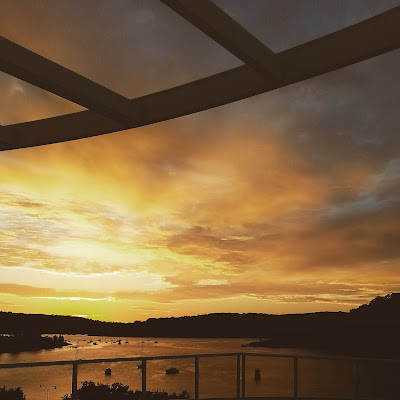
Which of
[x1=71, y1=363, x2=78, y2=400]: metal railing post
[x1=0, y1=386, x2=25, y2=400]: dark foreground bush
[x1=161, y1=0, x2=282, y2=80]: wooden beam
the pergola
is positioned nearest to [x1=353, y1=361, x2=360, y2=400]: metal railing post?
[x1=71, y1=363, x2=78, y2=400]: metal railing post

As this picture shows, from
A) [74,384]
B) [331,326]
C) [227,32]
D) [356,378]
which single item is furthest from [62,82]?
[331,326]

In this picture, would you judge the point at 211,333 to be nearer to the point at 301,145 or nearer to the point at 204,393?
Answer: the point at 204,393

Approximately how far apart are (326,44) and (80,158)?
9.72 metres

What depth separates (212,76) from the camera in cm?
331

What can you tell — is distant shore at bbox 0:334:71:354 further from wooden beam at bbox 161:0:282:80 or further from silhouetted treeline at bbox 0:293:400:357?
wooden beam at bbox 161:0:282:80

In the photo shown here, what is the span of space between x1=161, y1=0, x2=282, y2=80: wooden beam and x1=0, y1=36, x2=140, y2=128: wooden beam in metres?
1.00

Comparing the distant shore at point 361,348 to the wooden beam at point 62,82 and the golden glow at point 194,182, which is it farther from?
the wooden beam at point 62,82

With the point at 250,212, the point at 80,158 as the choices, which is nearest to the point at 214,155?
the point at 80,158

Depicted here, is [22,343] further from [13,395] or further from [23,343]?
[13,395]

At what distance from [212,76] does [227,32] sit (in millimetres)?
717

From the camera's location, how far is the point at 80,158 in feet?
39.3

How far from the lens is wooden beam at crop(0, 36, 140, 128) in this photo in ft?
9.62

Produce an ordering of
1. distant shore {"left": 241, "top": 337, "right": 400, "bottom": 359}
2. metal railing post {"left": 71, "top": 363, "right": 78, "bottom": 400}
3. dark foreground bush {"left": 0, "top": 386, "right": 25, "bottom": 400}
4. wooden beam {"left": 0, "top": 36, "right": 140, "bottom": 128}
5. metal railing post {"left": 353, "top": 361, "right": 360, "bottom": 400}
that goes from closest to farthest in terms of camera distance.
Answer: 1. wooden beam {"left": 0, "top": 36, "right": 140, "bottom": 128}
2. metal railing post {"left": 71, "top": 363, "right": 78, "bottom": 400}
3. metal railing post {"left": 353, "top": 361, "right": 360, "bottom": 400}
4. dark foreground bush {"left": 0, "top": 386, "right": 25, "bottom": 400}
5. distant shore {"left": 241, "top": 337, "right": 400, "bottom": 359}

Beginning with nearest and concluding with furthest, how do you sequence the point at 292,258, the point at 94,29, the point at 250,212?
1. the point at 94,29
2. the point at 250,212
3. the point at 292,258
